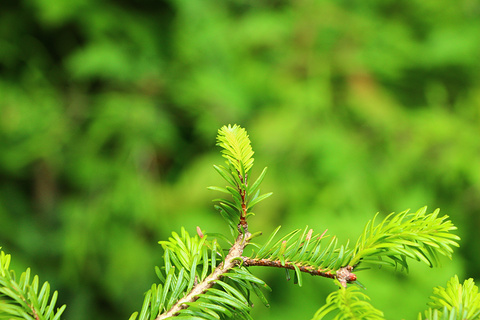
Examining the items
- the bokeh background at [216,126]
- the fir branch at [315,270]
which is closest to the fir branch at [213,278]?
the fir branch at [315,270]

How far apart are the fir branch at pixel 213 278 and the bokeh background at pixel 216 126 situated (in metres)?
1.00

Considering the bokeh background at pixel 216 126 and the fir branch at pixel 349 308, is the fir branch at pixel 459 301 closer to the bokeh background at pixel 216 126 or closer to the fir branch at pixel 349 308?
the fir branch at pixel 349 308

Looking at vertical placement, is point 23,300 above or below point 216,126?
below

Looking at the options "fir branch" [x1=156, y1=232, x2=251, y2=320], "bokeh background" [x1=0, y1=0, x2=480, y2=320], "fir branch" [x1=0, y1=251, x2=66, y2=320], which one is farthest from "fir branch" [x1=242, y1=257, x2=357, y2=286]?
"bokeh background" [x1=0, y1=0, x2=480, y2=320]

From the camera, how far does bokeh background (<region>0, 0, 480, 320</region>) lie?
4.97 ft

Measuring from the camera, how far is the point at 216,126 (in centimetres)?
168

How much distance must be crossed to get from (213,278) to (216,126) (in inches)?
52.2

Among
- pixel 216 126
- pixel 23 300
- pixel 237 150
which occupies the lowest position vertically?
pixel 23 300

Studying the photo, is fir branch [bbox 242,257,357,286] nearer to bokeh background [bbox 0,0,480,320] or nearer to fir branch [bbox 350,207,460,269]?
fir branch [bbox 350,207,460,269]

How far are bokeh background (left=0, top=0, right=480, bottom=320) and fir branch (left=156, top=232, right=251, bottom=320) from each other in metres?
1.00

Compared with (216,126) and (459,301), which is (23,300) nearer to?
(459,301)

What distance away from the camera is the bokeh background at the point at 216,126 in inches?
59.7

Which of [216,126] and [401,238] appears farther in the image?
[216,126]

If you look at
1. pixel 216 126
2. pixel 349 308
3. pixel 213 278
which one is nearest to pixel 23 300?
pixel 213 278
